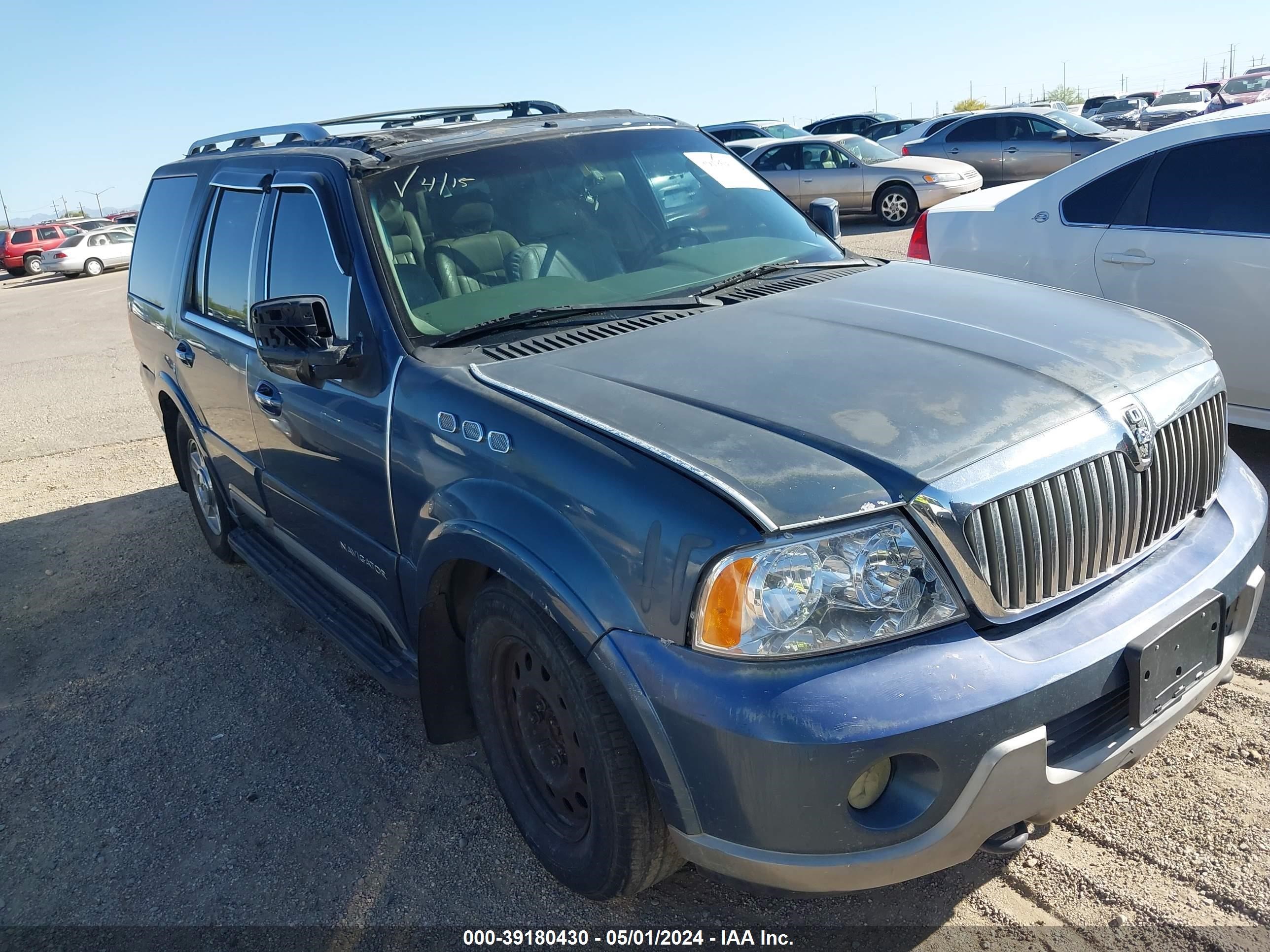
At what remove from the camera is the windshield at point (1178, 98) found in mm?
33719

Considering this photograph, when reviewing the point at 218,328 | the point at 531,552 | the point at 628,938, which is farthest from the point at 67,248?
the point at 628,938

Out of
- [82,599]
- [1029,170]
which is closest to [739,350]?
[82,599]

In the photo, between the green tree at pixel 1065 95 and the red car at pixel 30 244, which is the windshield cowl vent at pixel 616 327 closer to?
the red car at pixel 30 244

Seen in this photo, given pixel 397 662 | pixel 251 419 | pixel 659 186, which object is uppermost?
pixel 659 186

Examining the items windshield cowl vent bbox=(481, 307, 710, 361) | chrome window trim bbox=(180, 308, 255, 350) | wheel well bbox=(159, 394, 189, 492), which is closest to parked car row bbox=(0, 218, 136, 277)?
wheel well bbox=(159, 394, 189, 492)

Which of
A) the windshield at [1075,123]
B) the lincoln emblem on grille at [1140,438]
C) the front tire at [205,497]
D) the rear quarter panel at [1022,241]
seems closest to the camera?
the lincoln emblem on grille at [1140,438]

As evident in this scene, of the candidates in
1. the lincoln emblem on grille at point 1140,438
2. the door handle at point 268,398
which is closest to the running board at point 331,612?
the door handle at point 268,398

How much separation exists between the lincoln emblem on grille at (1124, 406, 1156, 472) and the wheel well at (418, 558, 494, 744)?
1.66m

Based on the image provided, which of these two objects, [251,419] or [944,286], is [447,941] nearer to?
[251,419]

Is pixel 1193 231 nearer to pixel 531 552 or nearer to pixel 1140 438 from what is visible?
pixel 1140 438

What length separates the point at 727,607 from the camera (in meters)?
2.01

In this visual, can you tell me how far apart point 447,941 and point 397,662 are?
0.87 m

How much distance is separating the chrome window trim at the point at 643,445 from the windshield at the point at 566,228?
477 mm

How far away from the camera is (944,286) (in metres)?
3.28
